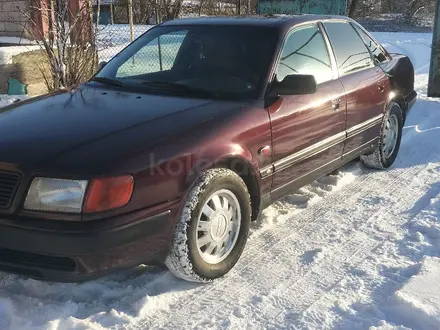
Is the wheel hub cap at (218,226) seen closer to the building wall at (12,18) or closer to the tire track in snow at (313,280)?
the tire track in snow at (313,280)

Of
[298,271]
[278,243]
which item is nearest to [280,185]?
[278,243]

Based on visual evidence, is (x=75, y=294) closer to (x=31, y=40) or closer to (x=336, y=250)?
(x=336, y=250)

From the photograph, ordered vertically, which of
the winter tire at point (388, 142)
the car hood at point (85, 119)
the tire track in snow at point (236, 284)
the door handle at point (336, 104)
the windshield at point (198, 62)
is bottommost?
the tire track in snow at point (236, 284)

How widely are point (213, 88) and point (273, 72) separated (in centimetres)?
44

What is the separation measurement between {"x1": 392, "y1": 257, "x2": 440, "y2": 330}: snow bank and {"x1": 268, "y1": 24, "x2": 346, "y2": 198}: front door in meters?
1.11

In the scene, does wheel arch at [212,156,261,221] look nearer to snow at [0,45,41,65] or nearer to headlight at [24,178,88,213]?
headlight at [24,178,88,213]

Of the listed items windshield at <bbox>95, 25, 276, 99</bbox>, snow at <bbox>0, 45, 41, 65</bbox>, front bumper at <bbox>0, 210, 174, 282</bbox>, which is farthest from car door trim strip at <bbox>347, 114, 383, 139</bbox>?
snow at <bbox>0, 45, 41, 65</bbox>

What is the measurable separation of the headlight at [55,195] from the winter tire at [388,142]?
345 cm

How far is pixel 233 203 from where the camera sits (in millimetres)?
3219

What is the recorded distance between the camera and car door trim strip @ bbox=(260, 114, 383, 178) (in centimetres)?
352

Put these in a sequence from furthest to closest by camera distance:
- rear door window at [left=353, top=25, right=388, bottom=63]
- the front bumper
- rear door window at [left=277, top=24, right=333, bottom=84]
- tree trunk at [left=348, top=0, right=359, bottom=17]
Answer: tree trunk at [left=348, top=0, right=359, bottom=17] → rear door window at [left=353, top=25, right=388, bottom=63] → rear door window at [left=277, top=24, right=333, bottom=84] → the front bumper

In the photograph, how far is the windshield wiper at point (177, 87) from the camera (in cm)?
351

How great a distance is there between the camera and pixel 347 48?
182 inches

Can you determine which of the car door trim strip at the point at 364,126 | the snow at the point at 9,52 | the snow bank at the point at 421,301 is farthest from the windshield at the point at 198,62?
the snow at the point at 9,52
